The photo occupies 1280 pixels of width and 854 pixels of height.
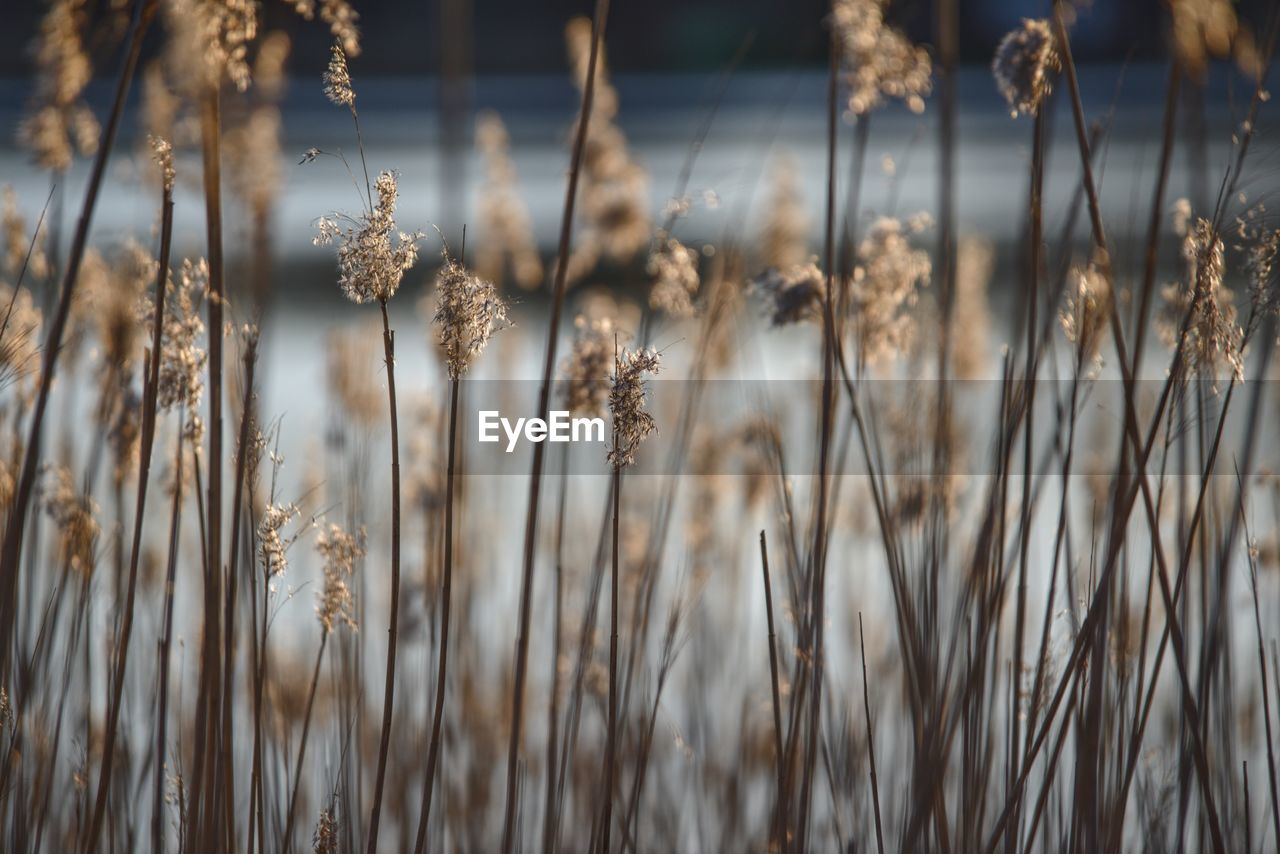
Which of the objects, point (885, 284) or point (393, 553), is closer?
A: point (393, 553)

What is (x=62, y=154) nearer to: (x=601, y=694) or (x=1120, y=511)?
(x=601, y=694)

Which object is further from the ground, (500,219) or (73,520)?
(500,219)

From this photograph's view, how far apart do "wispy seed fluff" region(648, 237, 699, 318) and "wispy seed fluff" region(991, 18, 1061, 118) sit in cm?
29

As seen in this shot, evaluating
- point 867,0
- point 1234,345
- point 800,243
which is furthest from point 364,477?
point 800,243

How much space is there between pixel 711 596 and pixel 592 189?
0.63 meters

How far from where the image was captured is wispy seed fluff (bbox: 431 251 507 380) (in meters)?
0.68

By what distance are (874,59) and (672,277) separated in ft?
0.80

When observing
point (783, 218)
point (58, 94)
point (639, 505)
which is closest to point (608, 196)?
point (783, 218)

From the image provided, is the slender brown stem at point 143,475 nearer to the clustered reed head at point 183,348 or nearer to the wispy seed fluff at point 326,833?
the clustered reed head at point 183,348

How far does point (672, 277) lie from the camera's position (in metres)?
0.98

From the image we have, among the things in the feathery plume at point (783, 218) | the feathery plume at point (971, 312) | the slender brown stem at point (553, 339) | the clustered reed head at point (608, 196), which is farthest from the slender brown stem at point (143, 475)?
the feathery plume at point (971, 312)

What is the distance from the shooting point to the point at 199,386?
2.60 feet

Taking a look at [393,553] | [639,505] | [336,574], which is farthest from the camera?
[639,505]

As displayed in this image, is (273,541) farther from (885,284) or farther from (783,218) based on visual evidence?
(783,218)
